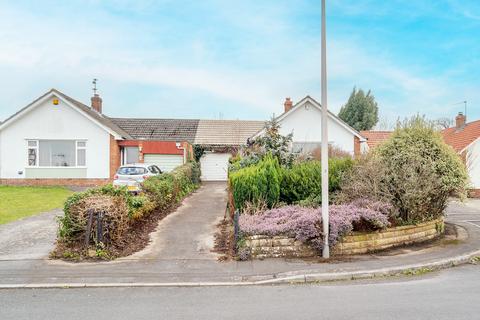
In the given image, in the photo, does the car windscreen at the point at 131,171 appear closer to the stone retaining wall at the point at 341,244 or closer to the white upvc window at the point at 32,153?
the white upvc window at the point at 32,153

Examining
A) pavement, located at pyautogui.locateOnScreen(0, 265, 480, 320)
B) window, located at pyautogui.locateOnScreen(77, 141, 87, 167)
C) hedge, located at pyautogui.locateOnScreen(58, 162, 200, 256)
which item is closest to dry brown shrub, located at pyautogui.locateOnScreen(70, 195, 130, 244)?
hedge, located at pyautogui.locateOnScreen(58, 162, 200, 256)

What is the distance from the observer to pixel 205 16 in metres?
11.2

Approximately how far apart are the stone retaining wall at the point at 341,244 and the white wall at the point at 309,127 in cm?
1455

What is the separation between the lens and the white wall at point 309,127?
74.7 ft

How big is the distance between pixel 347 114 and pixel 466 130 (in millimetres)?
17261

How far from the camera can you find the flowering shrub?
298 inches

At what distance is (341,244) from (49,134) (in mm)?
21010

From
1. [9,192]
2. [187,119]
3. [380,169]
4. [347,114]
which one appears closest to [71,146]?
[9,192]

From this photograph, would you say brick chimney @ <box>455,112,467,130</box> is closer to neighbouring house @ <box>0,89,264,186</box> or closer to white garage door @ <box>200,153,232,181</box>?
white garage door @ <box>200,153,232,181</box>

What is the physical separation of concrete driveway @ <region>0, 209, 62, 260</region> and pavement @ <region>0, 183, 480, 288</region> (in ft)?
0.08

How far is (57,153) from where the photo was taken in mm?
22609

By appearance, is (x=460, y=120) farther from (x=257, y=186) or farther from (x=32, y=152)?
(x=32, y=152)

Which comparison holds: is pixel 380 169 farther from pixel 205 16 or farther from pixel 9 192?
pixel 9 192

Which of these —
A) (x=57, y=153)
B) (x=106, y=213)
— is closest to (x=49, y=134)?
(x=57, y=153)
